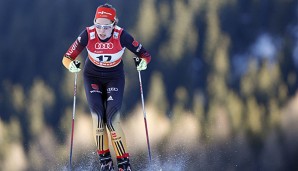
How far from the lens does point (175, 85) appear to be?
27.0 ft

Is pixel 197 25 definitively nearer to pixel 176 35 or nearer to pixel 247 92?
pixel 176 35

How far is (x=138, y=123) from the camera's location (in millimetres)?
8336

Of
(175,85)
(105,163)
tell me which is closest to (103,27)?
(105,163)

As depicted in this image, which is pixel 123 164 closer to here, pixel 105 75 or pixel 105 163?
pixel 105 163

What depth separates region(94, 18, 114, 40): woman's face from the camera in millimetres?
5246

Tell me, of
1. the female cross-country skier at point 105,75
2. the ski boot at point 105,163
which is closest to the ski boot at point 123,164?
the female cross-country skier at point 105,75

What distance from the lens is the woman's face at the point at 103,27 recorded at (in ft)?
17.2

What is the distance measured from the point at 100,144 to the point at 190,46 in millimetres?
3132

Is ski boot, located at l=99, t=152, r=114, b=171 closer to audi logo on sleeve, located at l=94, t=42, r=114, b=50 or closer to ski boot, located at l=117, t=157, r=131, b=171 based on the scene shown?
ski boot, located at l=117, t=157, r=131, b=171

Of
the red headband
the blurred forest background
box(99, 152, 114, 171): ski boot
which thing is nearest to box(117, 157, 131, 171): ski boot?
box(99, 152, 114, 171): ski boot

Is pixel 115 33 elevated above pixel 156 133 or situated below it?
above

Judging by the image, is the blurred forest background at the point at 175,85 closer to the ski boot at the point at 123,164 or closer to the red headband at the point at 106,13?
the ski boot at the point at 123,164

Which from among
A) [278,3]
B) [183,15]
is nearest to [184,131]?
[183,15]

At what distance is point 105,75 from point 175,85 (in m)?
2.77
